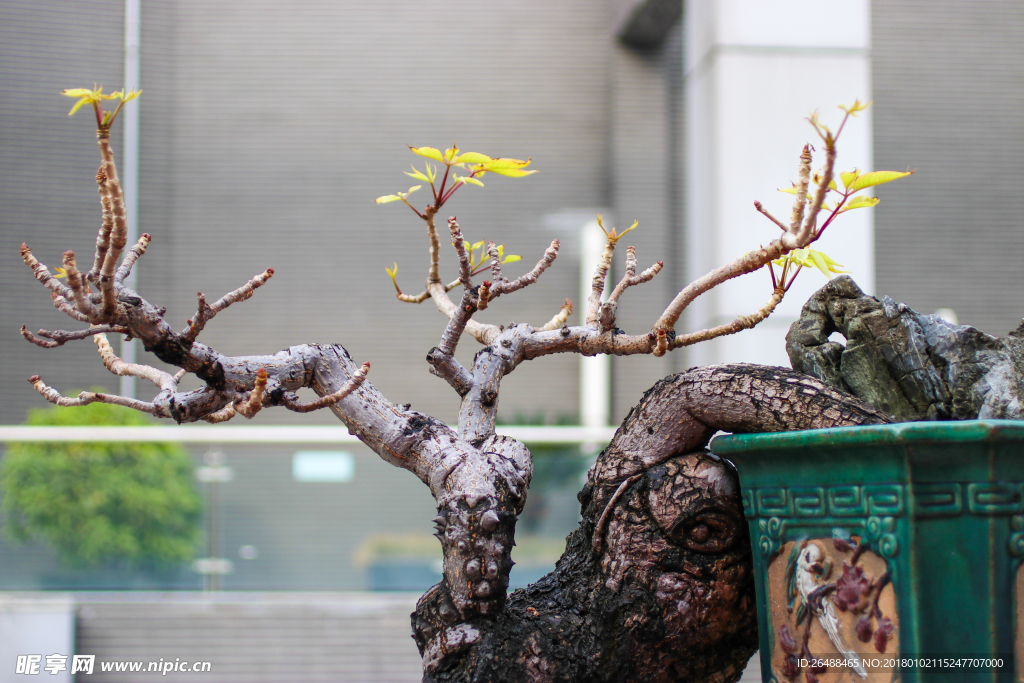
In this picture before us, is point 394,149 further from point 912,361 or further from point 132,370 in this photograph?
point 912,361

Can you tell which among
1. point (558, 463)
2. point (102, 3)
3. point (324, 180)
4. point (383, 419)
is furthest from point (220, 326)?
point (383, 419)

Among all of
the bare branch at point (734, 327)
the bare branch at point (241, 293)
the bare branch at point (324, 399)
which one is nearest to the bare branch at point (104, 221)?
the bare branch at point (241, 293)

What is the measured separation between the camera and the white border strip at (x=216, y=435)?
3301 millimetres

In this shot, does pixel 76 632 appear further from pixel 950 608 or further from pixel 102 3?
pixel 102 3

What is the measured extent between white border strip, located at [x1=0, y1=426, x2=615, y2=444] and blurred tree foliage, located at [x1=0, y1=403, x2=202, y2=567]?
4cm

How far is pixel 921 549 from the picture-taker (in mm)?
770

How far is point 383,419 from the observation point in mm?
1061

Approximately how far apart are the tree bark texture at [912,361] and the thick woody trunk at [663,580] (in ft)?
0.58

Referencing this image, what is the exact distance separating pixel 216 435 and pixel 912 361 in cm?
306

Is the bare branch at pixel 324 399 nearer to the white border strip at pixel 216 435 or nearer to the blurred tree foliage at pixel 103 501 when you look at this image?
the white border strip at pixel 216 435

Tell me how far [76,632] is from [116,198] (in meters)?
2.92

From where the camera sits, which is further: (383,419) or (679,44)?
(679,44)

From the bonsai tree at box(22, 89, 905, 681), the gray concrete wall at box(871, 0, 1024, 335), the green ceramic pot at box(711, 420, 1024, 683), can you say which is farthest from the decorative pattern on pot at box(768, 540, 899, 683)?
the gray concrete wall at box(871, 0, 1024, 335)

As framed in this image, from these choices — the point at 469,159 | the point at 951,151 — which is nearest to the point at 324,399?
the point at 469,159
